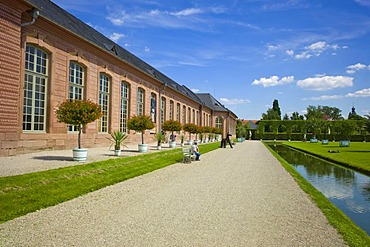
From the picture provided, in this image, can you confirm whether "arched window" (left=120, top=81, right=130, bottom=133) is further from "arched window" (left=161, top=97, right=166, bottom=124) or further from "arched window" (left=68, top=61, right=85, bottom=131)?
"arched window" (left=161, top=97, right=166, bottom=124)

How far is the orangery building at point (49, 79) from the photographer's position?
11344 mm

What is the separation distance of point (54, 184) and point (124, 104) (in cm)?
1654

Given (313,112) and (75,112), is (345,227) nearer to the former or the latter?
(75,112)

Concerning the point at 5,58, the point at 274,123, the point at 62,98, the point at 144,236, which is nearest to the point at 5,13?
the point at 5,58

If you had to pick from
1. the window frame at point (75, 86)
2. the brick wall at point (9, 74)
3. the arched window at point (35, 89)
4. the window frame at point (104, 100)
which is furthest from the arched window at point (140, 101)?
the brick wall at point (9, 74)

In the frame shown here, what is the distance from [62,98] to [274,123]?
5909 cm

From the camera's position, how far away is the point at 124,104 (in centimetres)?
2359

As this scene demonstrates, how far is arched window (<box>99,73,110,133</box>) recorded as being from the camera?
19.9 m

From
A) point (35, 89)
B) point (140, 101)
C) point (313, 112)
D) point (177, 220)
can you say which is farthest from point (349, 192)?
point (313, 112)

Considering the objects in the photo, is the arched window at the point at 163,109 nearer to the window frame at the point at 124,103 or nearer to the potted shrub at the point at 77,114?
the window frame at the point at 124,103

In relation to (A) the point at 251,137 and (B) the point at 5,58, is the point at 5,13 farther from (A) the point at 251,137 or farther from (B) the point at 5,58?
(A) the point at 251,137

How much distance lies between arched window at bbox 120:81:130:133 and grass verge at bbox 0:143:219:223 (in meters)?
11.9

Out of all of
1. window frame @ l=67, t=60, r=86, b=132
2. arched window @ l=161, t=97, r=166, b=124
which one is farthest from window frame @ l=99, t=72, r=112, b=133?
arched window @ l=161, t=97, r=166, b=124

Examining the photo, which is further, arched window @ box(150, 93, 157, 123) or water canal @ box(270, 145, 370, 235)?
arched window @ box(150, 93, 157, 123)
